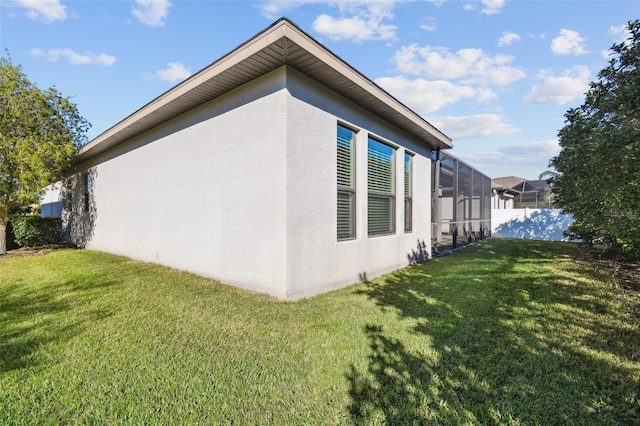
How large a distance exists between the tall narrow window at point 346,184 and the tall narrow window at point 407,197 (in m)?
2.68

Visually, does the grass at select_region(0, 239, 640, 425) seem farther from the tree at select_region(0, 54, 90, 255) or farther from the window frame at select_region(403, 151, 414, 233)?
the tree at select_region(0, 54, 90, 255)

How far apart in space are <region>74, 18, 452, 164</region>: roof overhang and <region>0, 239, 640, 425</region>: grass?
3.62 metres

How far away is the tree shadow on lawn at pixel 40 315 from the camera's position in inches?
113

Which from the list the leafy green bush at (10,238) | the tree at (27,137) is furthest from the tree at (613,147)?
the leafy green bush at (10,238)

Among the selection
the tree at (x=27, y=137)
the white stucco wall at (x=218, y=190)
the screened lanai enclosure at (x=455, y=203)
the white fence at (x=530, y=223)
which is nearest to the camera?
the white stucco wall at (x=218, y=190)

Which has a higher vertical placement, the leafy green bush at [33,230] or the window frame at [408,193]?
the window frame at [408,193]

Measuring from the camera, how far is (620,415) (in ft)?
6.72

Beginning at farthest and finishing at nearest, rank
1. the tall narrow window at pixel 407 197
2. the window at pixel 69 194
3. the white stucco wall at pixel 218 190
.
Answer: the window at pixel 69 194 → the tall narrow window at pixel 407 197 → the white stucco wall at pixel 218 190

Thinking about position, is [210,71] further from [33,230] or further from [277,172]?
[33,230]

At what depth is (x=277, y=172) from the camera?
4.54 metres

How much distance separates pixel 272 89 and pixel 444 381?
14.6 feet

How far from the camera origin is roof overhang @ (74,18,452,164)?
13.0 feet

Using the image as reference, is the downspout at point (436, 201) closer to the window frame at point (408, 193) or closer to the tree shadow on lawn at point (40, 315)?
the window frame at point (408, 193)

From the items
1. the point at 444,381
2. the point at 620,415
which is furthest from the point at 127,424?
the point at 620,415
